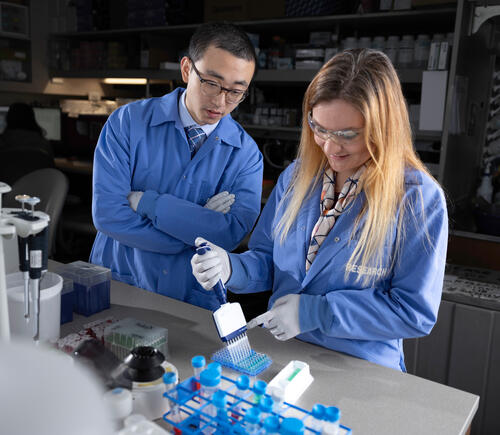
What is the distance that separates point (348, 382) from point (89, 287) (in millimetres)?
756

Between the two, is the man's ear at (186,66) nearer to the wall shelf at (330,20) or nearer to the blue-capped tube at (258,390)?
the blue-capped tube at (258,390)

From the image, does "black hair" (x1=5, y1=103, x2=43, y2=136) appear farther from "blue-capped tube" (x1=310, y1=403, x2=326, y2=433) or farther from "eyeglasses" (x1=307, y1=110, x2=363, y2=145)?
"blue-capped tube" (x1=310, y1=403, x2=326, y2=433)

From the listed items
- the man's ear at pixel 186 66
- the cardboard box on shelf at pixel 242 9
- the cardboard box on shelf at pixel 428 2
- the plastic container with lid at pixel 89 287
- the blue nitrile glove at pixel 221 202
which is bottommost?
the plastic container with lid at pixel 89 287

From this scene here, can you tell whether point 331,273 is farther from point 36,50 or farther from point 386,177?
point 36,50

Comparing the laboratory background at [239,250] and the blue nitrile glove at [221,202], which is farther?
the blue nitrile glove at [221,202]

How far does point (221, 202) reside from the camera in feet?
5.71

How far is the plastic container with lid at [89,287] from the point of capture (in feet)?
4.64

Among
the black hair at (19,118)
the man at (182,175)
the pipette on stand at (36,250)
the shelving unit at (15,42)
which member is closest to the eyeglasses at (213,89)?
the man at (182,175)

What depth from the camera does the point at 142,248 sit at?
1707 mm

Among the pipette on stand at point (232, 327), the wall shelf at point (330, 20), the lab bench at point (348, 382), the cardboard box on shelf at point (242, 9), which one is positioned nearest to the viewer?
the lab bench at point (348, 382)

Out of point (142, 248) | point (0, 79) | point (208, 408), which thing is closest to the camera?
point (208, 408)

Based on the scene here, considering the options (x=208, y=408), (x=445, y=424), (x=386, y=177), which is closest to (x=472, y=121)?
(x=386, y=177)

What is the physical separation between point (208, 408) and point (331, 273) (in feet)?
1.73

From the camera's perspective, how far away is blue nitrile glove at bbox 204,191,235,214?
68.4 inches
